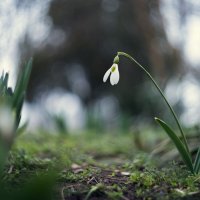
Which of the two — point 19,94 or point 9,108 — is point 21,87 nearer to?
point 19,94

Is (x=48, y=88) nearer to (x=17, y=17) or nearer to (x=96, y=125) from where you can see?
(x=96, y=125)

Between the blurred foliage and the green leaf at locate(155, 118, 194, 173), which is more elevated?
the blurred foliage

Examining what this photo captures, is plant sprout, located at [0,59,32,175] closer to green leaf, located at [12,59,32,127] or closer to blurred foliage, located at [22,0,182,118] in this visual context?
green leaf, located at [12,59,32,127]

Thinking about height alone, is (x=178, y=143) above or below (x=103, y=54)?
below

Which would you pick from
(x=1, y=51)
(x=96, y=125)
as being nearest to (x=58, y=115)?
(x=96, y=125)

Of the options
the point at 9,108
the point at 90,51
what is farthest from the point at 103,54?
the point at 9,108

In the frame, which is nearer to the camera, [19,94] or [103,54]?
[19,94]

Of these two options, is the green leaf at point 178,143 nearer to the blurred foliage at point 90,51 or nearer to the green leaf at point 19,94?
the green leaf at point 19,94

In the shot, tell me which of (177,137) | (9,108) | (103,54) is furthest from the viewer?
(103,54)

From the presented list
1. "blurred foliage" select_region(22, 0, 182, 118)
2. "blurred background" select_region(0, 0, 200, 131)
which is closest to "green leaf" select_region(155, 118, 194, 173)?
"blurred background" select_region(0, 0, 200, 131)
